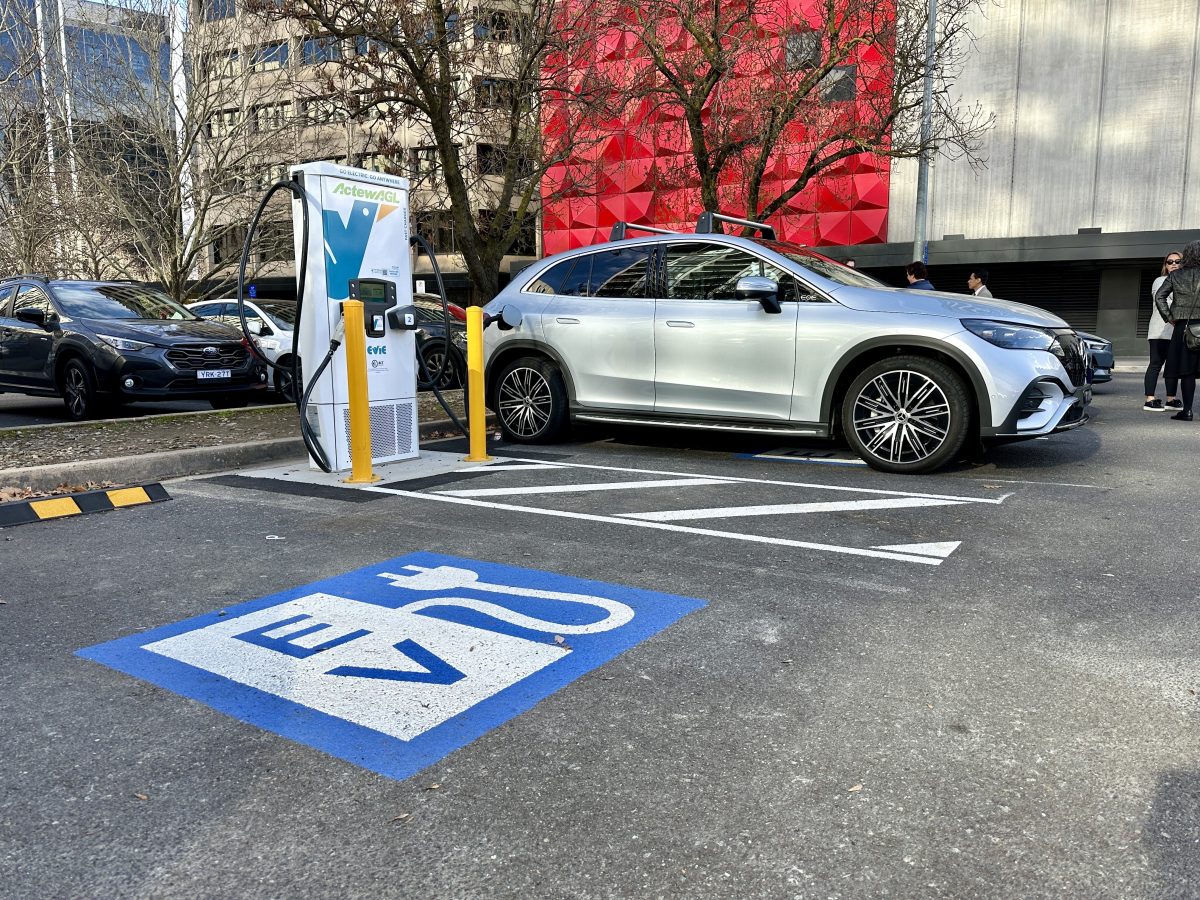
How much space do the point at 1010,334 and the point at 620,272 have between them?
122 inches

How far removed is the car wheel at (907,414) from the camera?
6461 millimetres

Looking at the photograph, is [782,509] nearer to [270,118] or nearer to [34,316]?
[34,316]

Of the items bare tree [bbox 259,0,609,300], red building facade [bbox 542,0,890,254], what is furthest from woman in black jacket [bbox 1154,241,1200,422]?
bare tree [bbox 259,0,609,300]

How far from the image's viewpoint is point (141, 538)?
5.10 meters

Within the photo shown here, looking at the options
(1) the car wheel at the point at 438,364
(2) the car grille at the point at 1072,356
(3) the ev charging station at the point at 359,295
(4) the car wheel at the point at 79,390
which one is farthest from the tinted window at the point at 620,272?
(4) the car wheel at the point at 79,390

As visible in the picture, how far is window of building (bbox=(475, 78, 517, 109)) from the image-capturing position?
1238 cm

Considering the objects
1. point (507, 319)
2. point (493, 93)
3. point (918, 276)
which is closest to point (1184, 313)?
point (918, 276)

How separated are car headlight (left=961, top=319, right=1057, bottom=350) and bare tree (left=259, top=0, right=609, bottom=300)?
6.91 meters

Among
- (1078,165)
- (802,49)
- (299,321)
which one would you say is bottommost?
(299,321)

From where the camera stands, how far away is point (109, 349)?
10.0m

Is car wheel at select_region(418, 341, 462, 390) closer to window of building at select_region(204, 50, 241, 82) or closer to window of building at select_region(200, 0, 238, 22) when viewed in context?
window of building at select_region(204, 50, 241, 82)

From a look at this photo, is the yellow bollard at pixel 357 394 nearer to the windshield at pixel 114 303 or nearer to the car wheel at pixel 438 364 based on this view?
the car wheel at pixel 438 364

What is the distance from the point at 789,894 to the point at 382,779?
3.62 ft

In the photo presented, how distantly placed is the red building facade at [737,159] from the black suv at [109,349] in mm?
6250
